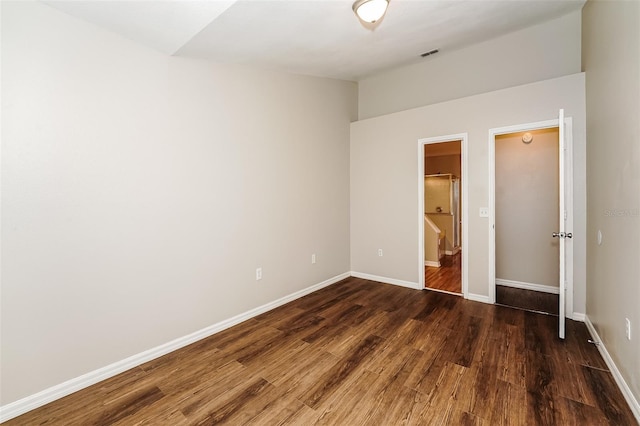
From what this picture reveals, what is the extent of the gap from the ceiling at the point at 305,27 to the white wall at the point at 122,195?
21cm

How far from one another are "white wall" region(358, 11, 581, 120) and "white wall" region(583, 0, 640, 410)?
1.17 ft

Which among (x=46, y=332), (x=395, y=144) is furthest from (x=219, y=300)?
(x=395, y=144)

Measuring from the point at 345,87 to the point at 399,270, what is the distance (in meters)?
3.07

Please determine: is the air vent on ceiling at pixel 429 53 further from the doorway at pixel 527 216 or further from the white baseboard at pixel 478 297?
the white baseboard at pixel 478 297

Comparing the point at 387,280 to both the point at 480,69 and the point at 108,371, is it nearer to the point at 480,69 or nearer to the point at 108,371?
the point at 480,69

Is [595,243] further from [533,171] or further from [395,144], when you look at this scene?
[395,144]

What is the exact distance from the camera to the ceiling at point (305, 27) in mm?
2014

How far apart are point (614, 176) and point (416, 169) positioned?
2.13m

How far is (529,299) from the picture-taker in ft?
12.0

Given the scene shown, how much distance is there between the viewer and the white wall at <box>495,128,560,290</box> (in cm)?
384

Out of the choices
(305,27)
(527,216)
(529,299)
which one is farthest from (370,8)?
(529,299)

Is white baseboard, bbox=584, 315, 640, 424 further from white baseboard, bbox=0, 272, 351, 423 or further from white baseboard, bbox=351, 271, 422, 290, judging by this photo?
white baseboard, bbox=0, 272, 351, 423

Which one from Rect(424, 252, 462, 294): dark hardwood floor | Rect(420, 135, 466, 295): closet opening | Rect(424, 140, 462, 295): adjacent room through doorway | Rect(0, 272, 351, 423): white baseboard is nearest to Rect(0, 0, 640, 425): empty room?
Rect(0, 272, 351, 423): white baseboard

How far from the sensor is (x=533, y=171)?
397cm
